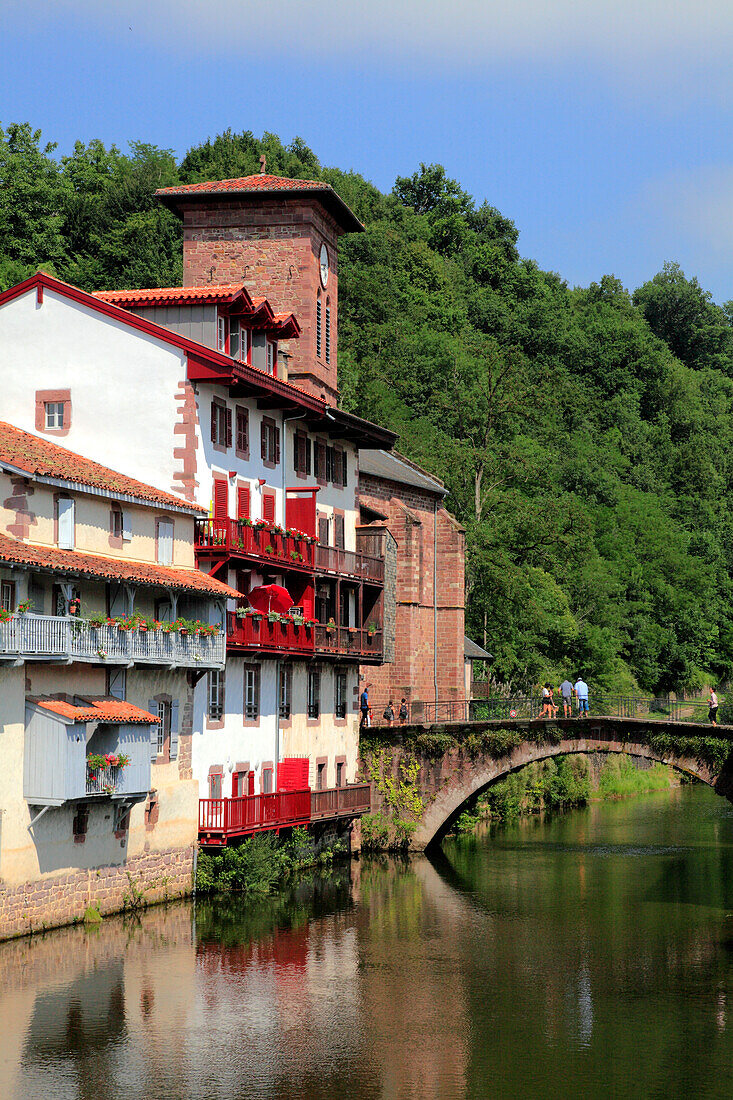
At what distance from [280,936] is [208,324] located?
65.2 ft

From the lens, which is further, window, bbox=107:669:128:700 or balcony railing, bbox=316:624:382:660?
balcony railing, bbox=316:624:382:660

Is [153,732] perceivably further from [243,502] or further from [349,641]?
[349,641]

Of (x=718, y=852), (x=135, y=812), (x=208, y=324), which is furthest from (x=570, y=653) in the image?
(x=135, y=812)

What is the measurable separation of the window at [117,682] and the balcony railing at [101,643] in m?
0.95

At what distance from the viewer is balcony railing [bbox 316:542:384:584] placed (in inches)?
2135

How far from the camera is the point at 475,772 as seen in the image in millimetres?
59250

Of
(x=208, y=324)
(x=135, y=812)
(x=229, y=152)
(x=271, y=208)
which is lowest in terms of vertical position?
(x=135, y=812)

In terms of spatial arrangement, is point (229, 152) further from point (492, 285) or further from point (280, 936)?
point (280, 936)

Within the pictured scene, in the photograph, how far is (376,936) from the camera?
40.8 m

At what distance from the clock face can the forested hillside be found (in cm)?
2209

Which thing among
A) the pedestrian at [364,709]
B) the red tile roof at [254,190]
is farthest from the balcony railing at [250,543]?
the red tile roof at [254,190]

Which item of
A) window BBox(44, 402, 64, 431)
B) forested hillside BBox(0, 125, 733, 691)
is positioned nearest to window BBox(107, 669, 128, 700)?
Answer: window BBox(44, 402, 64, 431)

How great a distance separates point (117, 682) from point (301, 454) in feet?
54.4

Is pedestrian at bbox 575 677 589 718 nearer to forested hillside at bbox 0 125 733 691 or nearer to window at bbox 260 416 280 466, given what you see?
window at bbox 260 416 280 466
